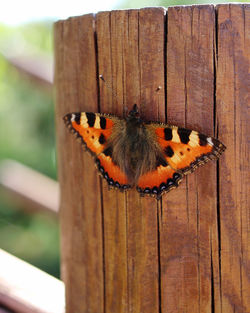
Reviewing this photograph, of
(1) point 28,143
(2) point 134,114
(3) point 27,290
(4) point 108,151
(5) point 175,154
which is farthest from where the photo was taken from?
(1) point 28,143

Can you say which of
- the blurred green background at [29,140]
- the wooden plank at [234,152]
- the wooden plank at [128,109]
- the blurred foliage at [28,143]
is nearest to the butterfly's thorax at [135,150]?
the wooden plank at [128,109]

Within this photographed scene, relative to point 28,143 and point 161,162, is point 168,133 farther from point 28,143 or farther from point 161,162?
point 28,143

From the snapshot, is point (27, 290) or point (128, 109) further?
point (27, 290)

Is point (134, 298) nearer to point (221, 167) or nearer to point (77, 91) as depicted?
point (221, 167)

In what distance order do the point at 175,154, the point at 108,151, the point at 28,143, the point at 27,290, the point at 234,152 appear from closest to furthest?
the point at 234,152 → the point at 175,154 → the point at 108,151 → the point at 27,290 → the point at 28,143

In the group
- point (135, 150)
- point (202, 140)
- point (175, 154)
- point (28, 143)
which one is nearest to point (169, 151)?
point (175, 154)

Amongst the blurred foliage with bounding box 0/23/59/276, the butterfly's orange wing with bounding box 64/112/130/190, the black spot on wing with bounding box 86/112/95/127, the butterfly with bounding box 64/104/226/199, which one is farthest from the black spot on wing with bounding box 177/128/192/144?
the blurred foliage with bounding box 0/23/59/276

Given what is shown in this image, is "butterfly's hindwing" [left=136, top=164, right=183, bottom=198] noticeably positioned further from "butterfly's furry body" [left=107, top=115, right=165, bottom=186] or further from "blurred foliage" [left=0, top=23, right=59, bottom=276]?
"blurred foliage" [left=0, top=23, right=59, bottom=276]
